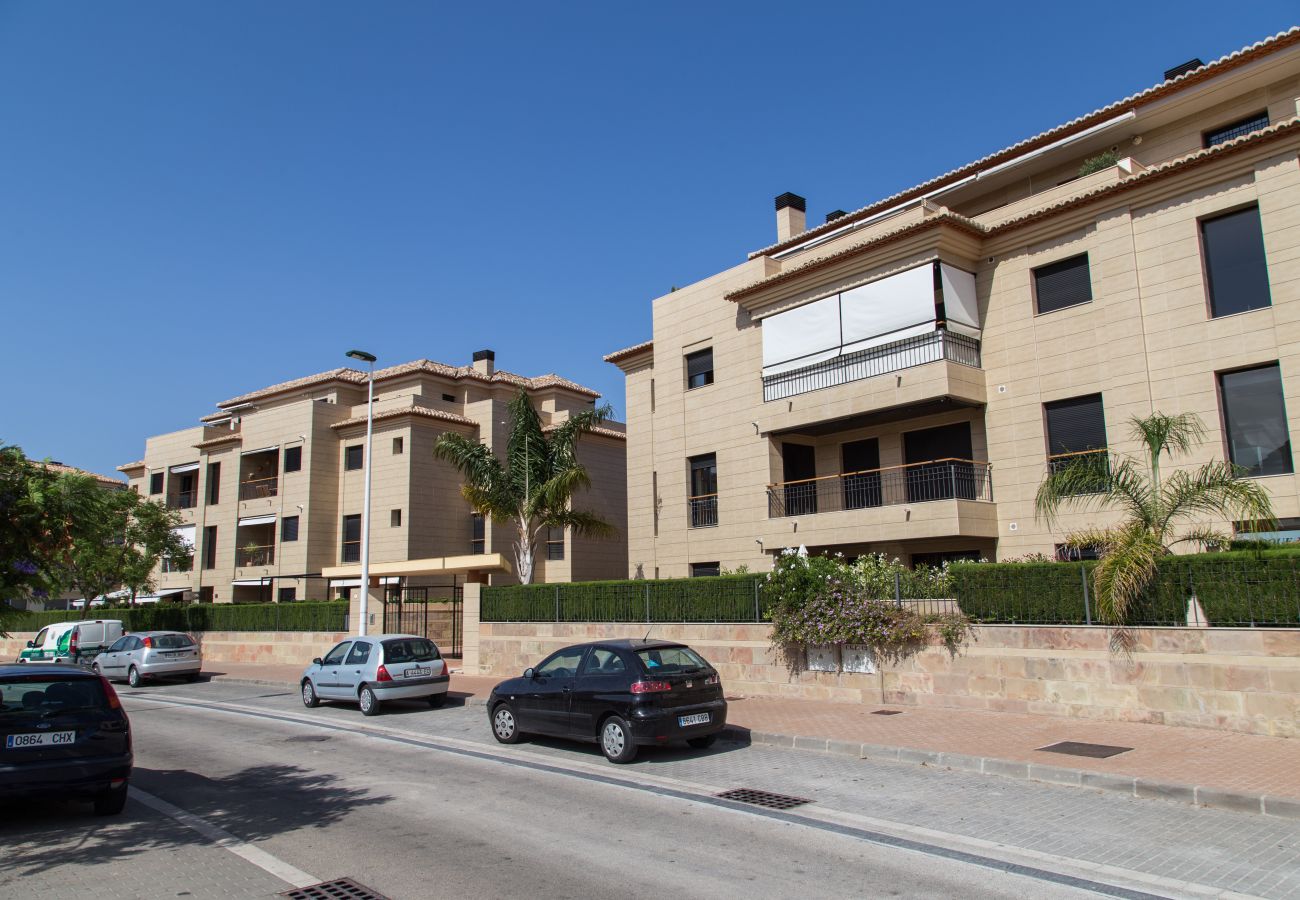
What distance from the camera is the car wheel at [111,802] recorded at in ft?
28.7

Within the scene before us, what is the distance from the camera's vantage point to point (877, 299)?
22219mm

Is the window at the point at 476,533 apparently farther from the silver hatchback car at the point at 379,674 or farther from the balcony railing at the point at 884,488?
the silver hatchback car at the point at 379,674

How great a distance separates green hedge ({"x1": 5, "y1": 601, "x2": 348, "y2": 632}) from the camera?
29359 millimetres

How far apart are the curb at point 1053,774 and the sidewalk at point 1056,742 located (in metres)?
0.01

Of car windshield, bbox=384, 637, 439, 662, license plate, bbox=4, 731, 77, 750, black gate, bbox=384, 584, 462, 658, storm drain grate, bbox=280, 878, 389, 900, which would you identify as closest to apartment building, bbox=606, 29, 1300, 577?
black gate, bbox=384, 584, 462, 658

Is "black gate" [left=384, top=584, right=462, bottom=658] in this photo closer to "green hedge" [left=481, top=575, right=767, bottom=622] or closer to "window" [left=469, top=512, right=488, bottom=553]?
"window" [left=469, top=512, right=488, bottom=553]

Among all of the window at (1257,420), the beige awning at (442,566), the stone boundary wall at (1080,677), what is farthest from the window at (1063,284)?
the beige awning at (442,566)

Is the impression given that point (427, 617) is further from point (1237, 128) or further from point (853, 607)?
point (1237, 128)

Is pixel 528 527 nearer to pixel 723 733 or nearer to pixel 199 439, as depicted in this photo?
pixel 723 733

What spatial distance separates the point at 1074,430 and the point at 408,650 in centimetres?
1497

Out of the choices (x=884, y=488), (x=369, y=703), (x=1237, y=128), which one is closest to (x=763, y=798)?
(x=369, y=703)

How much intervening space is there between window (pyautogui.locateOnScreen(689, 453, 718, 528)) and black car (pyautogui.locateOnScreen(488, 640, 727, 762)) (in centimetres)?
1333

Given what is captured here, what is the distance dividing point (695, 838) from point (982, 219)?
19.0m

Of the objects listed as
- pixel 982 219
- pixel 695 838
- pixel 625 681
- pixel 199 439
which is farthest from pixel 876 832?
pixel 199 439
